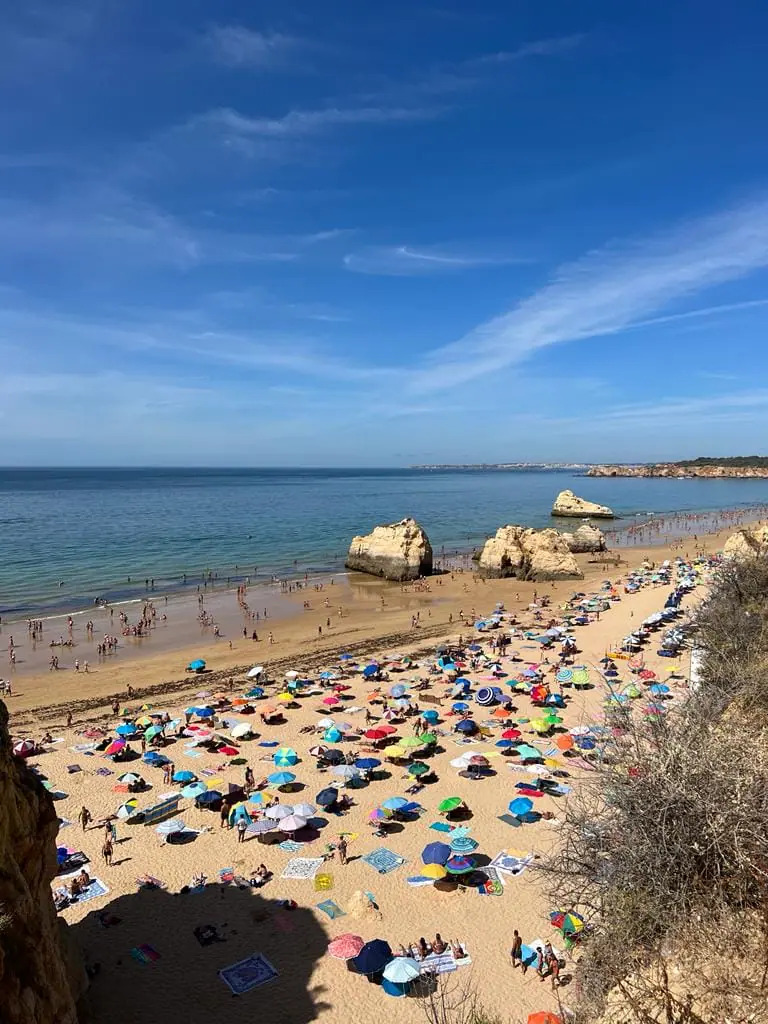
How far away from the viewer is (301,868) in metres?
13.4

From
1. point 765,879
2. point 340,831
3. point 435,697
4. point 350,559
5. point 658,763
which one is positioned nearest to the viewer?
point 765,879

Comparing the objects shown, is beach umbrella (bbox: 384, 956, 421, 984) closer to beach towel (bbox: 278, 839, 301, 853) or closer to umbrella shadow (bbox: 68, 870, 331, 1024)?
umbrella shadow (bbox: 68, 870, 331, 1024)

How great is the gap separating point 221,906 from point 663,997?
8701 mm

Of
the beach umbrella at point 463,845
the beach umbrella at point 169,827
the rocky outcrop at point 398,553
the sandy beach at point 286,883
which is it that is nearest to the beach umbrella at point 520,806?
the sandy beach at point 286,883

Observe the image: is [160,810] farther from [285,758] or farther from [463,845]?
[463,845]

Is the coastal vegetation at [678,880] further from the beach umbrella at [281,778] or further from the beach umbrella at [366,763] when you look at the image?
Result: the beach umbrella at [281,778]

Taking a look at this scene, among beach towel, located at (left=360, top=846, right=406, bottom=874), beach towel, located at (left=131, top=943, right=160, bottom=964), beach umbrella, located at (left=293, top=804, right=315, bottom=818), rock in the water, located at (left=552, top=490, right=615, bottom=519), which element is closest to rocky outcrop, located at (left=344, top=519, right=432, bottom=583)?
beach umbrella, located at (left=293, top=804, right=315, bottom=818)

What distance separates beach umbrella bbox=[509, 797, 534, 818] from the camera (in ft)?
48.2

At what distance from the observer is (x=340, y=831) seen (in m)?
14.7

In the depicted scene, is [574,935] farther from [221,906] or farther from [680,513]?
[680,513]

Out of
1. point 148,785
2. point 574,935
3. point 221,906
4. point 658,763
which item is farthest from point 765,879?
point 148,785

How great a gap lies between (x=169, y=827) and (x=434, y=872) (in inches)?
249

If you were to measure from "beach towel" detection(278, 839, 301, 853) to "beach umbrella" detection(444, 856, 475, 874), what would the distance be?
345 cm

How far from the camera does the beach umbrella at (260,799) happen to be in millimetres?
15570
